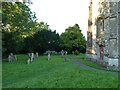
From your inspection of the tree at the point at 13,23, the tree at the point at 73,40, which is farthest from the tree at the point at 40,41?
the tree at the point at 13,23

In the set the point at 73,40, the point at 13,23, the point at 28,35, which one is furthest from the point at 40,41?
the point at 13,23

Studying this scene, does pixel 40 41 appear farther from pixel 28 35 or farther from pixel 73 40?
pixel 73 40

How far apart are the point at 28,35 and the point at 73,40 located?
2146 centimetres

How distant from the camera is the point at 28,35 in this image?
56875mm

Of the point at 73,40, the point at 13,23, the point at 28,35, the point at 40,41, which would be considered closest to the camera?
the point at 13,23

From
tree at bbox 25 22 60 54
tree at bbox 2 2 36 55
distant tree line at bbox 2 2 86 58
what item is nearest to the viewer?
tree at bbox 2 2 36 55

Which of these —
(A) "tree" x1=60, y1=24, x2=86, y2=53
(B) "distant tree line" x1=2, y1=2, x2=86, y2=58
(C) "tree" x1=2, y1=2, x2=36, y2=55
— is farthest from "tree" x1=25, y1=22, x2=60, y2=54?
(C) "tree" x1=2, y1=2, x2=36, y2=55

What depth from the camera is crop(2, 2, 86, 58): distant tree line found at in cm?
3616

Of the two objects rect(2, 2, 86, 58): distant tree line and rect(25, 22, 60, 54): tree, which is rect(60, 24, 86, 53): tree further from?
rect(25, 22, 60, 54): tree

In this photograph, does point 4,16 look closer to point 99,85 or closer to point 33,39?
point 99,85

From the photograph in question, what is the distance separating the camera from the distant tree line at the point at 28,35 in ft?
119

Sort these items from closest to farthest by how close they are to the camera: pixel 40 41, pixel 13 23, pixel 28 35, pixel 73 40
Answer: pixel 13 23 → pixel 28 35 → pixel 40 41 → pixel 73 40

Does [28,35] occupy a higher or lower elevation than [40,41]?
higher

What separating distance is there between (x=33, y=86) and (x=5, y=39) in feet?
94.2
